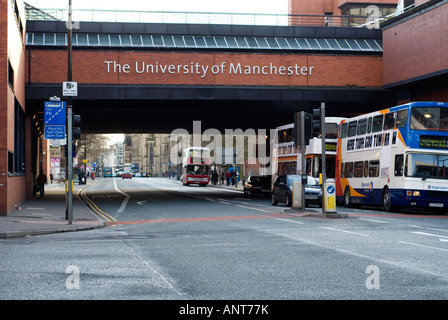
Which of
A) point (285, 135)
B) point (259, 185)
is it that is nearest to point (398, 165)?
point (285, 135)

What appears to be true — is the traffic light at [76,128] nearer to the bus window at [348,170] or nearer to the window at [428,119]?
the window at [428,119]

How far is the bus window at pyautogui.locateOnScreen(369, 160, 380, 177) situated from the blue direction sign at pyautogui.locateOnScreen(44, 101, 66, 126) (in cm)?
1431

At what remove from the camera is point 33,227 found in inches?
699

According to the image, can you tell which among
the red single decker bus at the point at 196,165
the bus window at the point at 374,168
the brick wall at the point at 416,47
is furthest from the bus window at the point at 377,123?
the red single decker bus at the point at 196,165

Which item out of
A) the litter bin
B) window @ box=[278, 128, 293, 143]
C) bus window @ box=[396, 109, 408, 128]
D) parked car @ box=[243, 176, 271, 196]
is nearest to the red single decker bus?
parked car @ box=[243, 176, 271, 196]

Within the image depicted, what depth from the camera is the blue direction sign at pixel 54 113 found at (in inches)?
802

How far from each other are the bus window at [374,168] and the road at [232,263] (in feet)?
33.2

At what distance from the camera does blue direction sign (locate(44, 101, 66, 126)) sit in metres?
20.4

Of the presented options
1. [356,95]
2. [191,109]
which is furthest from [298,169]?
[191,109]

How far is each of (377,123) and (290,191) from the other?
502 cm

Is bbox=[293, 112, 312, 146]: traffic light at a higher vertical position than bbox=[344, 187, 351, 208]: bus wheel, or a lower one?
higher

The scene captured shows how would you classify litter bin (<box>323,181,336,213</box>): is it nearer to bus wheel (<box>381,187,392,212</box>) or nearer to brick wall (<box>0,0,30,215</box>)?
bus wheel (<box>381,187,392,212</box>)

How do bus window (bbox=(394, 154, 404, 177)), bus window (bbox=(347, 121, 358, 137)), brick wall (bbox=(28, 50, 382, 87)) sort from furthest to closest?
brick wall (bbox=(28, 50, 382, 87)) < bus window (bbox=(347, 121, 358, 137)) < bus window (bbox=(394, 154, 404, 177))

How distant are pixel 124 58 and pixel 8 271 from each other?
25.8 metres
